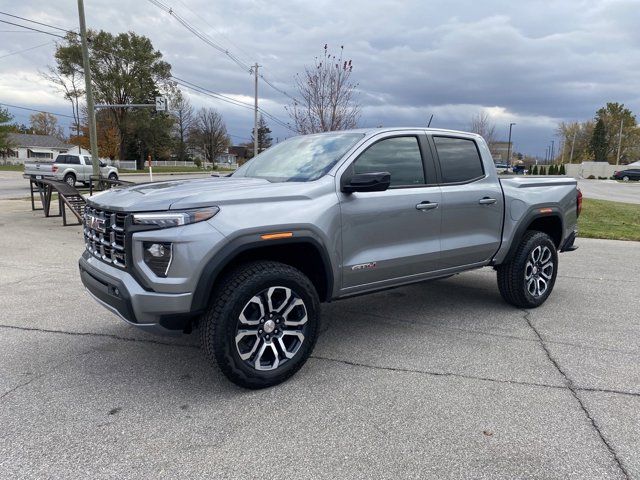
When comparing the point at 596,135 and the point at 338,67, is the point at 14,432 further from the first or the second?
the point at 596,135

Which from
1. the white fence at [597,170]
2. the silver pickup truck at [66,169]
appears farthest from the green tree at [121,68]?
the white fence at [597,170]

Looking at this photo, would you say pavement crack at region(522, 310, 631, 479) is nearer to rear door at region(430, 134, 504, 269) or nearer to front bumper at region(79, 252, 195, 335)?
rear door at region(430, 134, 504, 269)

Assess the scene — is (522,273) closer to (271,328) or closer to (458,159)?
(458,159)

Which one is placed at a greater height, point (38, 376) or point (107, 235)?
point (107, 235)

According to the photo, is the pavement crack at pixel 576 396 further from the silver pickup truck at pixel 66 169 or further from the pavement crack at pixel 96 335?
the silver pickup truck at pixel 66 169

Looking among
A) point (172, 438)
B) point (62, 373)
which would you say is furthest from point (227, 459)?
point (62, 373)

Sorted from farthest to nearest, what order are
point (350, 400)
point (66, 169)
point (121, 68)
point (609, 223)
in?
point (121, 68), point (66, 169), point (609, 223), point (350, 400)

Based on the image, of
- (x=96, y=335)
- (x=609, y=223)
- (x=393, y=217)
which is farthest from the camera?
(x=609, y=223)

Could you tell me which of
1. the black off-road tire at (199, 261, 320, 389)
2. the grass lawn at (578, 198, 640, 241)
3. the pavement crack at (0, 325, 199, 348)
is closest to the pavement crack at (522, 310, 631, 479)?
the black off-road tire at (199, 261, 320, 389)

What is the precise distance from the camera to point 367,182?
3.51 m

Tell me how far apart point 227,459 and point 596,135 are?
318 ft

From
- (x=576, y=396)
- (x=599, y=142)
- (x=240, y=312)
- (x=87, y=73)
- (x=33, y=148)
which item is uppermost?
(x=599, y=142)

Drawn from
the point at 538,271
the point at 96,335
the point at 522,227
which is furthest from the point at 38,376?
the point at 538,271

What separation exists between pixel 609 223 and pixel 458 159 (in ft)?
36.4
